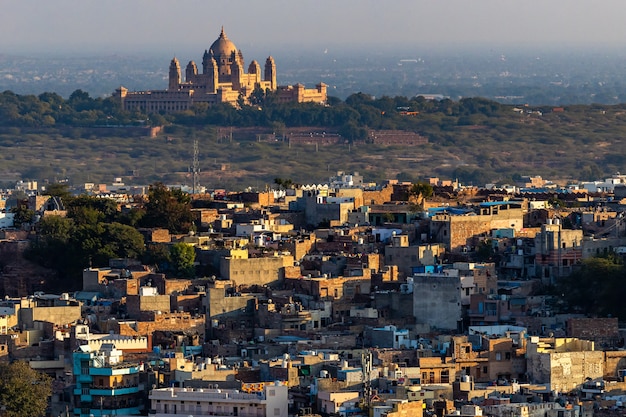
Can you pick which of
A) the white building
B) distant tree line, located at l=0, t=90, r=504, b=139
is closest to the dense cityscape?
the white building

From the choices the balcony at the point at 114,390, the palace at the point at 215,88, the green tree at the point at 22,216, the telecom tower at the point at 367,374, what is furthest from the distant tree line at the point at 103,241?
the palace at the point at 215,88

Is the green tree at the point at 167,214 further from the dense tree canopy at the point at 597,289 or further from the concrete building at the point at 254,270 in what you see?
the dense tree canopy at the point at 597,289

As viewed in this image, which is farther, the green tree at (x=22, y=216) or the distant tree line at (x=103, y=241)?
the green tree at (x=22, y=216)

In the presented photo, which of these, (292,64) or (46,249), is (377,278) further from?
(292,64)

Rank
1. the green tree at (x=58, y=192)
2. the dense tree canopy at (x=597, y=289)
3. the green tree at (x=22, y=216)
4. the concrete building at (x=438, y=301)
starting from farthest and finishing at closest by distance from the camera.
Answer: the green tree at (x=58, y=192) < the green tree at (x=22, y=216) < the dense tree canopy at (x=597, y=289) < the concrete building at (x=438, y=301)

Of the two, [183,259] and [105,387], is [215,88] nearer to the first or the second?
[183,259]

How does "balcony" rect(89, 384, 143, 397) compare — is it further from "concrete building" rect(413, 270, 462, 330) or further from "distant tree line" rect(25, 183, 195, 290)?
"distant tree line" rect(25, 183, 195, 290)

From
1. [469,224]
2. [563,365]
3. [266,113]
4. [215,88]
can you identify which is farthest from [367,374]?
[215,88]
